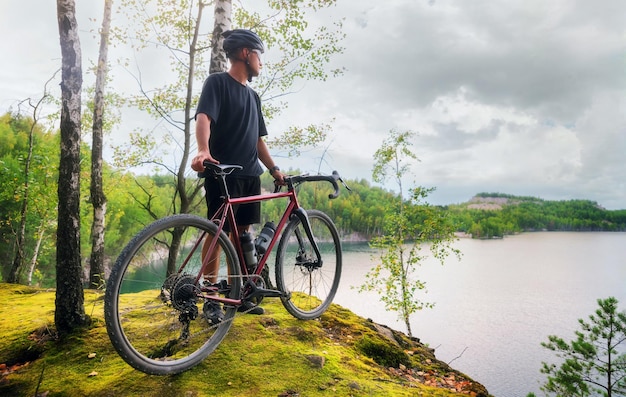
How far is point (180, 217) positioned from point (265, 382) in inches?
51.7

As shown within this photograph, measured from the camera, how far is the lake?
31.2 metres

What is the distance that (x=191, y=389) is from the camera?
246 cm

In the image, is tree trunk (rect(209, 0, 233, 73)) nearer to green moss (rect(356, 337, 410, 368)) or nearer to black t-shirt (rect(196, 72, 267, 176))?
black t-shirt (rect(196, 72, 267, 176))

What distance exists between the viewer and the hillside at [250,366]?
8.35 ft

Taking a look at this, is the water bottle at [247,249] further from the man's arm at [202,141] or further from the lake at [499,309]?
the lake at [499,309]

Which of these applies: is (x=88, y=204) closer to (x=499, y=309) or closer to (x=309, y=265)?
(x=309, y=265)

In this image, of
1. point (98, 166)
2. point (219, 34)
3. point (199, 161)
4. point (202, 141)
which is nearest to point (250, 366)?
point (199, 161)

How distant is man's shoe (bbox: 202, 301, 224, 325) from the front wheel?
0.60 metres

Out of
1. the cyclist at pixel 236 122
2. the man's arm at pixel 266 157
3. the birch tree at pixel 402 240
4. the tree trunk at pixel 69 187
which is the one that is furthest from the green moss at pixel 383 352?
the birch tree at pixel 402 240

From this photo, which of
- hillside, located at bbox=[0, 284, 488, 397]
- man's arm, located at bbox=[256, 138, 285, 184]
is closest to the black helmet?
man's arm, located at bbox=[256, 138, 285, 184]

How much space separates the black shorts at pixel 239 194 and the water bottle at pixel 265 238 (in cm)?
12

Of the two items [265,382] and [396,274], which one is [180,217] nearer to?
[265,382]

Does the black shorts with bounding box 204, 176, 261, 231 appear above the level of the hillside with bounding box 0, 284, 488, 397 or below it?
above

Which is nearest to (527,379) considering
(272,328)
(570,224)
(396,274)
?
(396,274)
